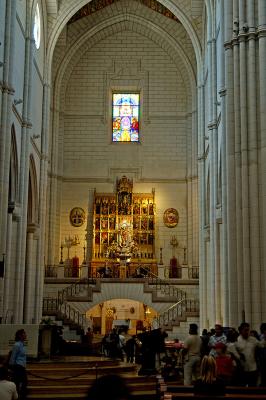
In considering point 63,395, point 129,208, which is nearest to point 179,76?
point 129,208

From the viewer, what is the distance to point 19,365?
10.3m

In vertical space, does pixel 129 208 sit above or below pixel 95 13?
below

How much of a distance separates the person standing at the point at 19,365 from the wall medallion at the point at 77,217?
23.1m

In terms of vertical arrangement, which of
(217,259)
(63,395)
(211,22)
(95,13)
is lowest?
(63,395)

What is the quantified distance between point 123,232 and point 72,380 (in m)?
20.0

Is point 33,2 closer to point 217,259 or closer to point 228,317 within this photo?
point 217,259

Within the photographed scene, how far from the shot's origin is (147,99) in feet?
117

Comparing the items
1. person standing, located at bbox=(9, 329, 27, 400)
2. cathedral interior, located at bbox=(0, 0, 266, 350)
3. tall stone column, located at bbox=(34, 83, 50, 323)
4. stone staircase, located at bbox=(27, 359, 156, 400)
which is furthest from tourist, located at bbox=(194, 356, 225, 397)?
tall stone column, located at bbox=(34, 83, 50, 323)

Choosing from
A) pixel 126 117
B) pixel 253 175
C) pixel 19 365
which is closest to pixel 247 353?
pixel 19 365

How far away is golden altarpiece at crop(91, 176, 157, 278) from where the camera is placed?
3184 centimetres

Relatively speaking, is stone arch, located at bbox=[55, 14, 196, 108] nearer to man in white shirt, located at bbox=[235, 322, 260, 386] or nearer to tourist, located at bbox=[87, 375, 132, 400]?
man in white shirt, located at bbox=[235, 322, 260, 386]

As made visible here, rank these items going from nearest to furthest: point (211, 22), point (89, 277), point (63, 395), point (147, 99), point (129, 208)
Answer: point (63, 395)
point (211, 22)
point (89, 277)
point (129, 208)
point (147, 99)

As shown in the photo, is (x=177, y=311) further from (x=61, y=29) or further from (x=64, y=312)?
(x=61, y=29)

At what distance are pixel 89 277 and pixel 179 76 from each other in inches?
492
